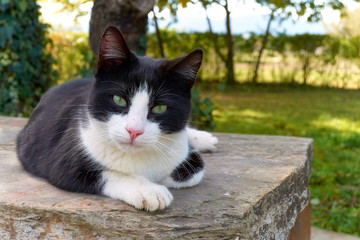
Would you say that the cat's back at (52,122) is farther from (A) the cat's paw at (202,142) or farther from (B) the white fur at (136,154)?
(A) the cat's paw at (202,142)

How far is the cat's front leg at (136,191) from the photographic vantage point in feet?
5.40

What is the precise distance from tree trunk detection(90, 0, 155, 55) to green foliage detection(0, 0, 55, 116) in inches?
37.6

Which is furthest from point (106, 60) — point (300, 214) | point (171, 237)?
point (300, 214)

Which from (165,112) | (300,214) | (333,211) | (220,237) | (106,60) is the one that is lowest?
(333,211)

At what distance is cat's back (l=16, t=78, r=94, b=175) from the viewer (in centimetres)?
207

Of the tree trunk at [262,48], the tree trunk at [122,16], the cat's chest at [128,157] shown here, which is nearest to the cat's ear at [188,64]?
the cat's chest at [128,157]

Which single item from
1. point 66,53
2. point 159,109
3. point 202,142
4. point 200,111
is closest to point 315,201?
point 200,111

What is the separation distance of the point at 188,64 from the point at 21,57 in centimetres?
314

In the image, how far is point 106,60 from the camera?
5.80ft

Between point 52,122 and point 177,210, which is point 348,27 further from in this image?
point 177,210

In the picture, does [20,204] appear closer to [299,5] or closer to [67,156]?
[67,156]

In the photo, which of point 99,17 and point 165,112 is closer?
point 165,112

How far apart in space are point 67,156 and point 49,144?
0.25m

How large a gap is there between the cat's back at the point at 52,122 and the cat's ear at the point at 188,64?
0.46 meters
